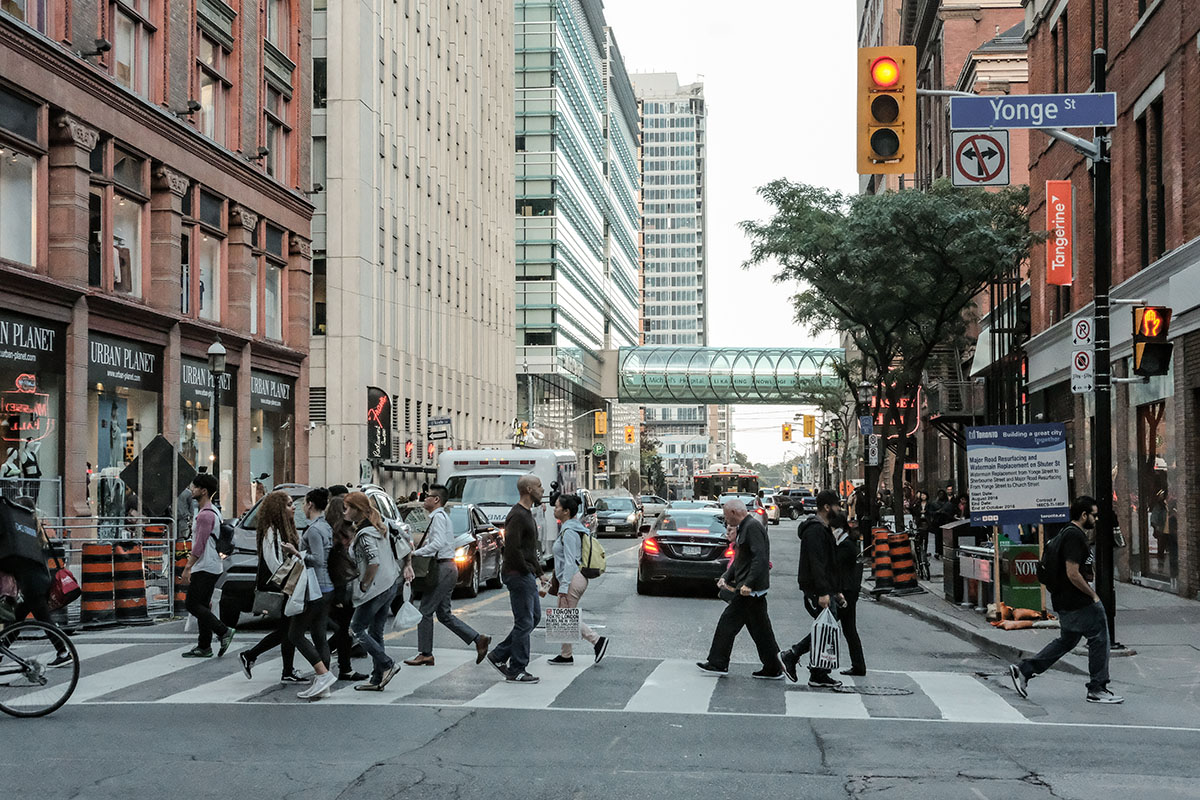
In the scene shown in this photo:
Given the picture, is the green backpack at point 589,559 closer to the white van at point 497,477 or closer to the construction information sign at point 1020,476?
the construction information sign at point 1020,476

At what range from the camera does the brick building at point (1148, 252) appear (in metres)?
20.9

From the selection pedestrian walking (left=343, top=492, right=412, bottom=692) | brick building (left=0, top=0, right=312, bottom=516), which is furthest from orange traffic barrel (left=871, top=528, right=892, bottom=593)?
pedestrian walking (left=343, top=492, right=412, bottom=692)


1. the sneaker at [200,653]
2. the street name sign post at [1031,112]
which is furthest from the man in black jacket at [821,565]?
the sneaker at [200,653]

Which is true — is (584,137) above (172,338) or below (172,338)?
above

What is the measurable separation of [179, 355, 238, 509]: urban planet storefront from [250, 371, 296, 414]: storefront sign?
1038 millimetres

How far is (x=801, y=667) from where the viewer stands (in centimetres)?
1398

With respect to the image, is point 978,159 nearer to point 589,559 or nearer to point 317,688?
point 589,559

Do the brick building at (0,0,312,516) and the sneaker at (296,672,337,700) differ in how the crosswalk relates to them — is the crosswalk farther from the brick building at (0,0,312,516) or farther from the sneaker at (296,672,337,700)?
the brick building at (0,0,312,516)

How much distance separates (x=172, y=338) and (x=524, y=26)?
59.6 meters

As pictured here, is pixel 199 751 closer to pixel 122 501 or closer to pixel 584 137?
pixel 122 501

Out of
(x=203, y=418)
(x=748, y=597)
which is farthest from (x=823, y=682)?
(x=203, y=418)

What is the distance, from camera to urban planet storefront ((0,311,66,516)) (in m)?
24.0

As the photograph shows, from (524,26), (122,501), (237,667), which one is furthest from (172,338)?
(524,26)

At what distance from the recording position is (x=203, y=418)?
108 ft
